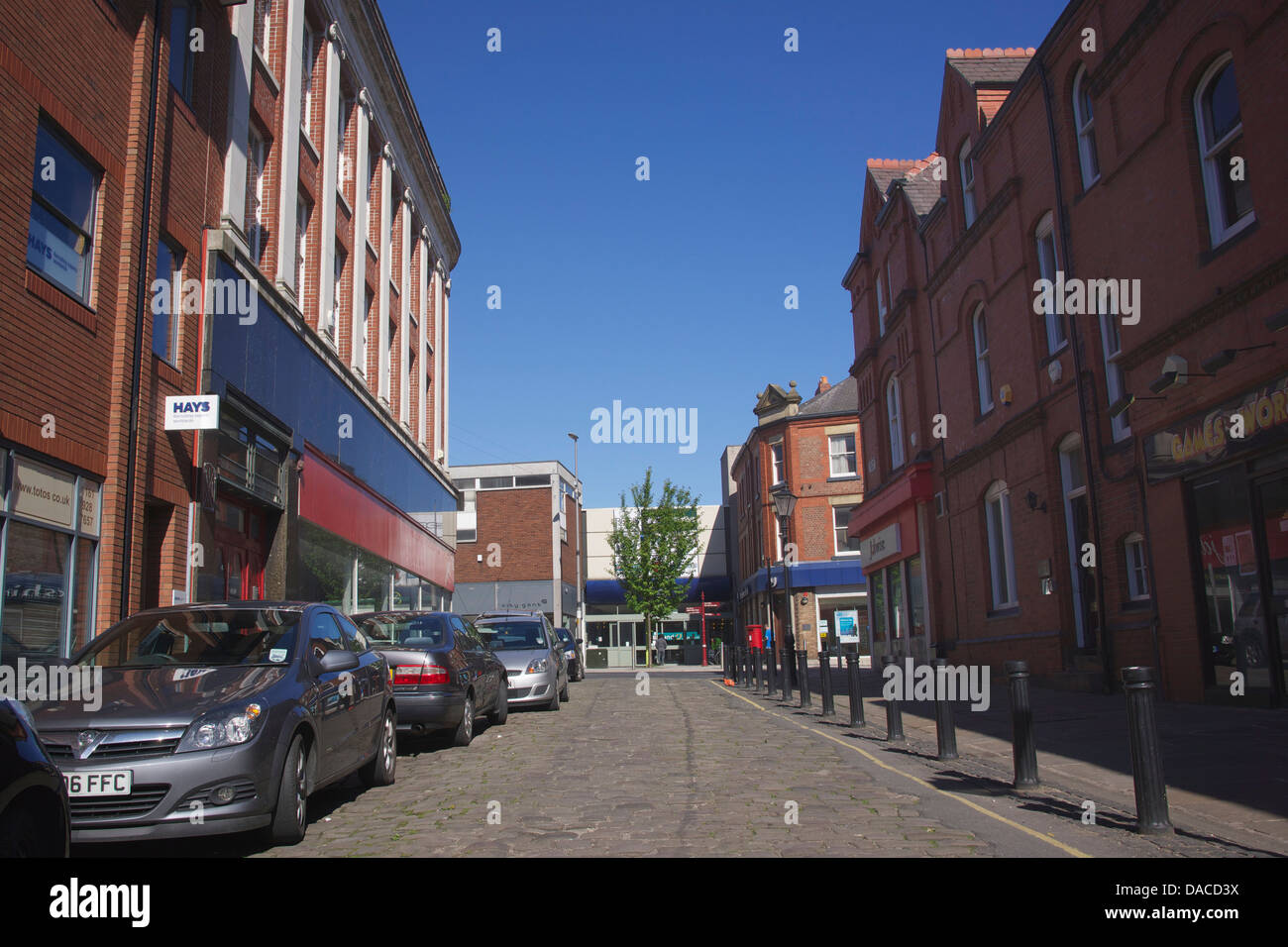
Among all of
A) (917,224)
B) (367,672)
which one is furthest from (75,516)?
(917,224)

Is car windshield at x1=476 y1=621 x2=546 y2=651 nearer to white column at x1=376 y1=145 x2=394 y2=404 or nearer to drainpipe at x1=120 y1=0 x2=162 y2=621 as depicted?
drainpipe at x1=120 y1=0 x2=162 y2=621

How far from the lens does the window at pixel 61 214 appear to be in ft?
32.9

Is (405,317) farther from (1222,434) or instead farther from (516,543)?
(516,543)

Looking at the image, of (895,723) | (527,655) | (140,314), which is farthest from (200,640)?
(527,655)

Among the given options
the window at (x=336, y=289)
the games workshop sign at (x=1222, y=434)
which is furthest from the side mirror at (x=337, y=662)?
the window at (x=336, y=289)

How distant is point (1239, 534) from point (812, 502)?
32542 millimetres

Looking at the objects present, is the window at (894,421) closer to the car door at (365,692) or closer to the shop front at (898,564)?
the shop front at (898,564)

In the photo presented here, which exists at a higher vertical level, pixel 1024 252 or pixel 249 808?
pixel 1024 252

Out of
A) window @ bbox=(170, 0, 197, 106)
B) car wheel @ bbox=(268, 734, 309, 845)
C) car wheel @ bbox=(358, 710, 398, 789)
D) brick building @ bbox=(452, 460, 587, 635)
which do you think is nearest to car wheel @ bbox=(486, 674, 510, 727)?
car wheel @ bbox=(358, 710, 398, 789)

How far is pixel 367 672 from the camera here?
8.18m

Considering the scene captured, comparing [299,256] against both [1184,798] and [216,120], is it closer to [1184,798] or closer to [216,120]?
[216,120]

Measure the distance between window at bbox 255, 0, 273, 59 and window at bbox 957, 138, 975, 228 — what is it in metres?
13.1

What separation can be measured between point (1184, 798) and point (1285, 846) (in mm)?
1457

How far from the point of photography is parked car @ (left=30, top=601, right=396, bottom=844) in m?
5.38
